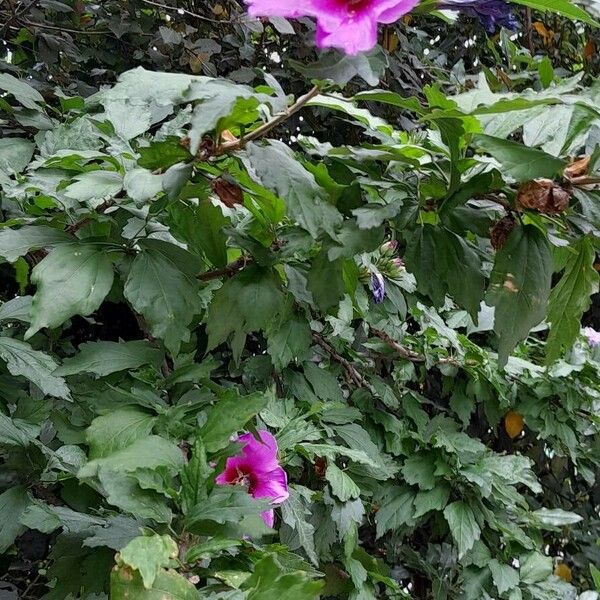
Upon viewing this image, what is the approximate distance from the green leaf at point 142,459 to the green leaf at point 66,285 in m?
0.13

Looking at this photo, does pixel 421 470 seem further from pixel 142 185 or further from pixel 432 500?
pixel 142 185

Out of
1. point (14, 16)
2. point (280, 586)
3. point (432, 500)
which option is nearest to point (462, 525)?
point (432, 500)

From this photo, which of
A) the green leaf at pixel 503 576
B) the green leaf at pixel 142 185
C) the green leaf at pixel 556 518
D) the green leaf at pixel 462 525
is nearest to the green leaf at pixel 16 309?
the green leaf at pixel 142 185

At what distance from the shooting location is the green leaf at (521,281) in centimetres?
62

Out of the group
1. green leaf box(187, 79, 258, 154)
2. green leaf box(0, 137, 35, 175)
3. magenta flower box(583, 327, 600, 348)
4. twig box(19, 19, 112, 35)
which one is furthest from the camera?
magenta flower box(583, 327, 600, 348)

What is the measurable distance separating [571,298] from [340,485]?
54cm

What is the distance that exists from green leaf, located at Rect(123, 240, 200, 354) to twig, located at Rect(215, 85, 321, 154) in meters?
0.15

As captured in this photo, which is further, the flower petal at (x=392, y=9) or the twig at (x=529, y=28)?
the twig at (x=529, y=28)

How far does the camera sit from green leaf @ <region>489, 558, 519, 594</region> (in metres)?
1.36

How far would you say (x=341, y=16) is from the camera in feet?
1.58

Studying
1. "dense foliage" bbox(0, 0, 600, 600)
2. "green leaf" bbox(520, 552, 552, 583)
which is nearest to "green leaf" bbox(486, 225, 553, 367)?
"dense foliage" bbox(0, 0, 600, 600)

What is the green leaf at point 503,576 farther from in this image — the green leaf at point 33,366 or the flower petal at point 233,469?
the green leaf at point 33,366

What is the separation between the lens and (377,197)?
0.67m

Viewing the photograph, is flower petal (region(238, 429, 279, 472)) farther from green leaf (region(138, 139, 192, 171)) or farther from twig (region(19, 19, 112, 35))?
twig (region(19, 19, 112, 35))
